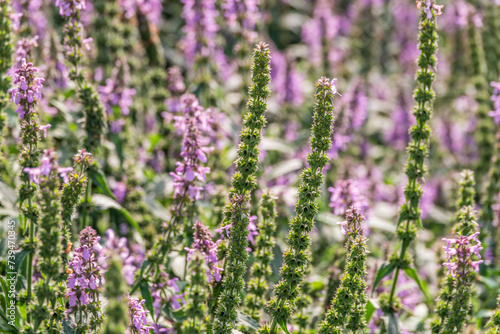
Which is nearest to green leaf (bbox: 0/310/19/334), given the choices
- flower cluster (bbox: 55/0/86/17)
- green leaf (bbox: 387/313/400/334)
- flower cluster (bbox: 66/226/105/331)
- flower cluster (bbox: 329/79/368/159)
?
flower cluster (bbox: 66/226/105/331)

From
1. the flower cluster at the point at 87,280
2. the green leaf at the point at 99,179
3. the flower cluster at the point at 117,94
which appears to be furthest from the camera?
the flower cluster at the point at 117,94

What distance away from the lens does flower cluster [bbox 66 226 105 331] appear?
128 inches

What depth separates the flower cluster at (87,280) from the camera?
3.26 metres

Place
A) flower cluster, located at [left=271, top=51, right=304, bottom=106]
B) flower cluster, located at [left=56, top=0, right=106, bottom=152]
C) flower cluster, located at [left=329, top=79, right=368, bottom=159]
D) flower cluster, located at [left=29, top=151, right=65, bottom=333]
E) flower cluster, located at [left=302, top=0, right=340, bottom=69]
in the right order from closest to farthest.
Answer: flower cluster, located at [left=29, top=151, right=65, bottom=333], flower cluster, located at [left=56, top=0, right=106, bottom=152], flower cluster, located at [left=329, top=79, right=368, bottom=159], flower cluster, located at [left=271, top=51, right=304, bottom=106], flower cluster, located at [left=302, top=0, right=340, bottom=69]

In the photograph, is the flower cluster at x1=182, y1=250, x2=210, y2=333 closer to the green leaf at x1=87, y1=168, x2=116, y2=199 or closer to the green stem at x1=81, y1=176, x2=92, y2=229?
the green leaf at x1=87, y1=168, x2=116, y2=199

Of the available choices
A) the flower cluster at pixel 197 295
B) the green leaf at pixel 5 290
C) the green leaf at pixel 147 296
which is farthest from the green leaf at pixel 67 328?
the flower cluster at pixel 197 295

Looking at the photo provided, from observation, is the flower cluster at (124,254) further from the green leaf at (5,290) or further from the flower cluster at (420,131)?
the flower cluster at (420,131)

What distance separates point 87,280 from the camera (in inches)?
128

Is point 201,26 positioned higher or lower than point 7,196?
higher

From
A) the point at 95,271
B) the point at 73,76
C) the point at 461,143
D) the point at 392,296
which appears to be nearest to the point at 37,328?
the point at 95,271

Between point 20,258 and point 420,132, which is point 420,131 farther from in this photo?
point 20,258

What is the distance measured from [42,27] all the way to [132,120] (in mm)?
1621

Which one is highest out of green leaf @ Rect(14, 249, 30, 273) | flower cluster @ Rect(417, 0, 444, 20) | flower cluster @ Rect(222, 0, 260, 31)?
flower cluster @ Rect(222, 0, 260, 31)

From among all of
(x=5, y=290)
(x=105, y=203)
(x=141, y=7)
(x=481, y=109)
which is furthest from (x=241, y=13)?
(x=5, y=290)
